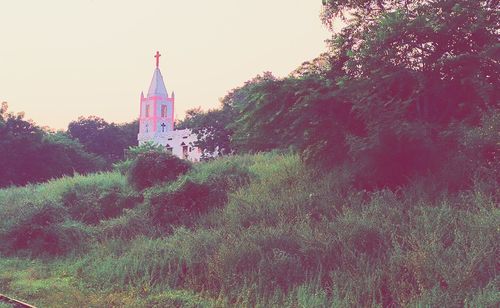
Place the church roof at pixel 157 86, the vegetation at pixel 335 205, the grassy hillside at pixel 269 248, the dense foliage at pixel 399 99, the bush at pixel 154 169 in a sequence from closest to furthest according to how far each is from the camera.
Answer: the grassy hillside at pixel 269 248
the vegetation at pixel 335 205
the dense foliage at pixel 399 99
the bush at pixel 154 169
the church roof at pixel 157 86

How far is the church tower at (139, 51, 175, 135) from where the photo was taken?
7300cm

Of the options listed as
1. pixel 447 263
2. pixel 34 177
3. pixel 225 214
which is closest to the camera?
pixel 447 263

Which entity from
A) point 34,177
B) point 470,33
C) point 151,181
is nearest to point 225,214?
point 151,181

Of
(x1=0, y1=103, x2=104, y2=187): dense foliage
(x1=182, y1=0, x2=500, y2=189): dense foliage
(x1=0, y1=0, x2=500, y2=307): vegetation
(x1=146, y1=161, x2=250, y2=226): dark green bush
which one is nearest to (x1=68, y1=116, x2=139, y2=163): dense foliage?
(x1=0, y1=103, x2=104, y2=187): dense foliage

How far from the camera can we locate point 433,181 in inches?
429

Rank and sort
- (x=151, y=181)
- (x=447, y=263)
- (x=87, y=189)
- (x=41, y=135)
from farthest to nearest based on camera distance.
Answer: (x=41, y=135) < (x=87, y=189) < (x=151, y=181) < (x=447, y=263)

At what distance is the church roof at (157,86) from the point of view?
7465 centimetres

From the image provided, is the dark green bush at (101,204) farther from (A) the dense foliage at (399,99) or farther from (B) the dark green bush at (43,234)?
(A) the dense foliage at (399,99)

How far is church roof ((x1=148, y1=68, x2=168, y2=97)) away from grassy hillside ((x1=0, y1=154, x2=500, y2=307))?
60.2 metres

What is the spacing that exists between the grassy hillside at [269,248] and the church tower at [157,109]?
190ft

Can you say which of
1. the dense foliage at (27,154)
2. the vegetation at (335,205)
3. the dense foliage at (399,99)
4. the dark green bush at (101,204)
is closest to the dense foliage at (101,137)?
the dense foliage at (27,154)

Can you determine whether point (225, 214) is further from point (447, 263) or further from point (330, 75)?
point (447, 263)

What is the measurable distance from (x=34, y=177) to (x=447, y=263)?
45220mm

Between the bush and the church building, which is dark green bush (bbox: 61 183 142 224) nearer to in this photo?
the bush
